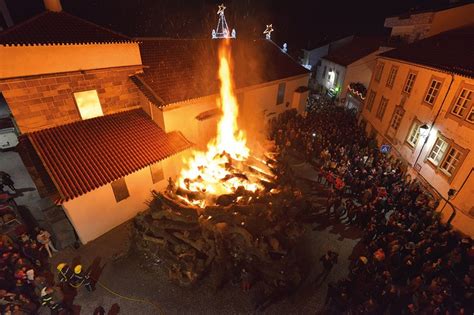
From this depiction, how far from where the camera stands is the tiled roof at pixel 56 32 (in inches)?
477

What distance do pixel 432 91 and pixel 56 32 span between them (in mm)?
23853

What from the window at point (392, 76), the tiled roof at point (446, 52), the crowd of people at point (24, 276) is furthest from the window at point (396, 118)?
the crowd of people at point (24, 276)

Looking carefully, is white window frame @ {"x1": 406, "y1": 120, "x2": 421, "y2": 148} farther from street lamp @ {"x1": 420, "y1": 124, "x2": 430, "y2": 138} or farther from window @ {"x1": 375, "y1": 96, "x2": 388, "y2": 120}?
window @ {"x1": 375, "y1": 96, "x2": 388, "y2": 120}

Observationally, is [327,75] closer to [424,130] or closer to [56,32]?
[424,130]

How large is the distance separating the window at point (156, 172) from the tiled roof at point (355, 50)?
29489 millimetres

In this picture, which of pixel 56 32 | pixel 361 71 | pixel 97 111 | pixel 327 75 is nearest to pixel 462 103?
pixel 361 71

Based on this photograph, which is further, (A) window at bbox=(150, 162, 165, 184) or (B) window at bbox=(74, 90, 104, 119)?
(A) window at bbox=(150, 162, 165, 184)

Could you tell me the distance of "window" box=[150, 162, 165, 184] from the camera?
51.5 feet

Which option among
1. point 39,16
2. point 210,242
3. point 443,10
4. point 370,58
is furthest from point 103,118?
point 370,58

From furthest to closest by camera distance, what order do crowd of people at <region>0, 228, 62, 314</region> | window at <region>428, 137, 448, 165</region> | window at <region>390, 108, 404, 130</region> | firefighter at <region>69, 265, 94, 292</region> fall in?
window at <region>390, 108, 404, 130</region>
window at <region>428, 137, 448, 165</region>
firefighter at <region>69, 265, 94, 292</region>
crowd of people at <region>0, 228, 62, 314</region>

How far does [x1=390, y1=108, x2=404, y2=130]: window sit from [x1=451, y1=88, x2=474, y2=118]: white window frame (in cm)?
531

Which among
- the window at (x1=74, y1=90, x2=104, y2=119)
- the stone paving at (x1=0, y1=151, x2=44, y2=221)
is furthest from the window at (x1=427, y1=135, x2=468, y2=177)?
the stone paving at (x1=0, y1=151, x2=44, y2=221)

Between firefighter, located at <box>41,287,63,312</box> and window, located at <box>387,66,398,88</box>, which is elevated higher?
window, located at <box>387,66,398,88</box>

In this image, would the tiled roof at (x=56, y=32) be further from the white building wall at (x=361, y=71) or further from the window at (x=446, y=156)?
the white building wall at (x=361, y=71)
